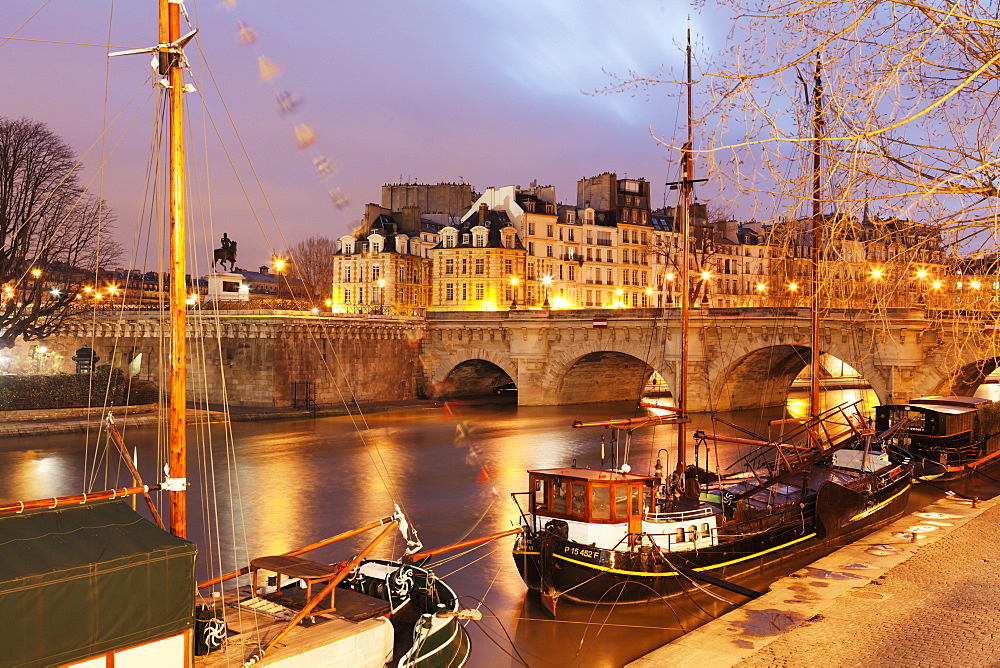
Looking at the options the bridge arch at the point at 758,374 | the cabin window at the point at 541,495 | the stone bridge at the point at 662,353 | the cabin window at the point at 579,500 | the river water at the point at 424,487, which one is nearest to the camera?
the river water at the point at 424,487

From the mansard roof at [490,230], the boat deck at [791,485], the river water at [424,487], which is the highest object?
the mansard roof at [490,230]

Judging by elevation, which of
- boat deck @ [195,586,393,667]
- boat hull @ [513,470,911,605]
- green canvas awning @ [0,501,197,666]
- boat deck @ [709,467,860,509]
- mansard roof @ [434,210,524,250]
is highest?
mansard roof @ [434,210,524,250]

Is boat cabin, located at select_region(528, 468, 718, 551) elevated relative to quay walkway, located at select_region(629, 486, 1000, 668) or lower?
elevated

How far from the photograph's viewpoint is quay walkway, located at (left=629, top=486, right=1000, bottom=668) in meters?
10.9

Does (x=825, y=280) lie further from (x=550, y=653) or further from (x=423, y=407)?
(x=423, y=407)

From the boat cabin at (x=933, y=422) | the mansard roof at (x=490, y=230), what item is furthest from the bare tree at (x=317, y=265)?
the boat cabin at (x=933, y=422)

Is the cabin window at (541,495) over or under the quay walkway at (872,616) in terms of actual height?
over

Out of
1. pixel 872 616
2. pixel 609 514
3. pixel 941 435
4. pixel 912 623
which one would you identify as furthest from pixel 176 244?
pixel 941 435

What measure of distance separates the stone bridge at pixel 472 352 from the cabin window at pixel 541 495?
23.7 meters

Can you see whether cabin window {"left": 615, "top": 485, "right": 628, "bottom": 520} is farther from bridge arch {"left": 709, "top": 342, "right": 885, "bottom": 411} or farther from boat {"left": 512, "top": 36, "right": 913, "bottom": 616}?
bridge arch {"left": 709, "top": 342, "right": 885, "bottom": 411}

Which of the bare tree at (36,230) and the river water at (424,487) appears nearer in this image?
the river water at (424,487)

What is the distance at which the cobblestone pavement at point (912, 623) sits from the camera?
10664 millimetres

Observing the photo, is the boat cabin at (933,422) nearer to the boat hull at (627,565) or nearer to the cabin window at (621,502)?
the boat hull at (627,565)

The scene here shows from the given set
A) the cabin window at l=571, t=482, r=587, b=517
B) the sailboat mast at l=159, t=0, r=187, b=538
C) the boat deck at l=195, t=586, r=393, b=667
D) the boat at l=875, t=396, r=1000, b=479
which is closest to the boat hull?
the cabin window at l=571, t=482, r=587, b=517
